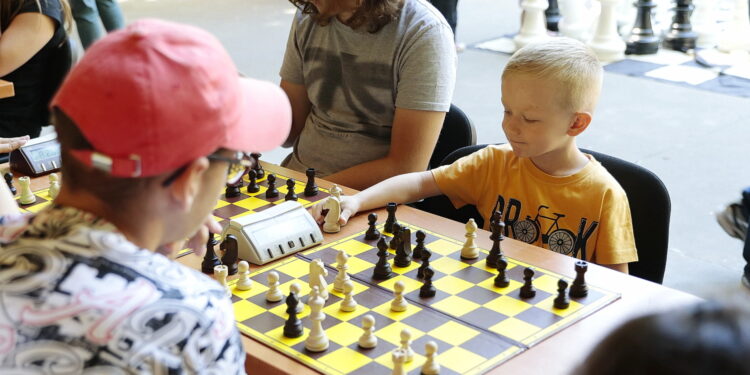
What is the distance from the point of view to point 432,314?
1546 millimetres

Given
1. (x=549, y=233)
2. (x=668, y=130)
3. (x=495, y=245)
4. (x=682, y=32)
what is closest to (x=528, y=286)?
(x=495, y=245)

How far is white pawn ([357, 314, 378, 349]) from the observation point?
142 centimetres

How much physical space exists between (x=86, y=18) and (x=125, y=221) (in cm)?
510

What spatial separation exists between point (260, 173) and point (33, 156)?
0.58 metres

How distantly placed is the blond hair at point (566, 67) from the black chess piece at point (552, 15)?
518 centimetres

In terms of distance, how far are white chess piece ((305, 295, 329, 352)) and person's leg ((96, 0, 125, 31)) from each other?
4.84 metres

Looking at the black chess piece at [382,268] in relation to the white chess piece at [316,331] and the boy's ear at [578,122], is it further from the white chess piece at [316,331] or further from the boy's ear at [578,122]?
the boy's ear at [578,122]

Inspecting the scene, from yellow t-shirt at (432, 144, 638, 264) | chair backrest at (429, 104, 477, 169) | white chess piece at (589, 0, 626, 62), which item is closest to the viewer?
yellow t-shirt at (432, 144, 638, 264)

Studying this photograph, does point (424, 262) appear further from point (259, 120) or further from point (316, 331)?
point (259, 120)

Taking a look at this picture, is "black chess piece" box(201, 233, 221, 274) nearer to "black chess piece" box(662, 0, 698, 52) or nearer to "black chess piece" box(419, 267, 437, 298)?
"black chess piece" box(419, 267, 437, 298)

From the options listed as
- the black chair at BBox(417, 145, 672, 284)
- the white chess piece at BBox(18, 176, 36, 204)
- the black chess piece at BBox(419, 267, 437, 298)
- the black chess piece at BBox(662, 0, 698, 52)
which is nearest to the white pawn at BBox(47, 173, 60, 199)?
the white chess piece at BBox(18, 176, 36, 204)

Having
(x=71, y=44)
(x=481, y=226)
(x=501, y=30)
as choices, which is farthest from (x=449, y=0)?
(x=481, y=226)

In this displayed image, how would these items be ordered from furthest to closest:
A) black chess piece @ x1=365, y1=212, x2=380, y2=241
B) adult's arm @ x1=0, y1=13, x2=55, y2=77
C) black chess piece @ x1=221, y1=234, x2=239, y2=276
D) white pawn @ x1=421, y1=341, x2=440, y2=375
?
adult's arm @ x1=0, y1=13, x2=55, y2=77, black chess piece @ x1=365, y1=212, x2=380, y2=241, black chess piece @ x1=221, y1=234, x2=239, y2=276, white pawn @ x1=421, y1=341, x2=440, y2=375

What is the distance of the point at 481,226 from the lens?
7.52 ft
